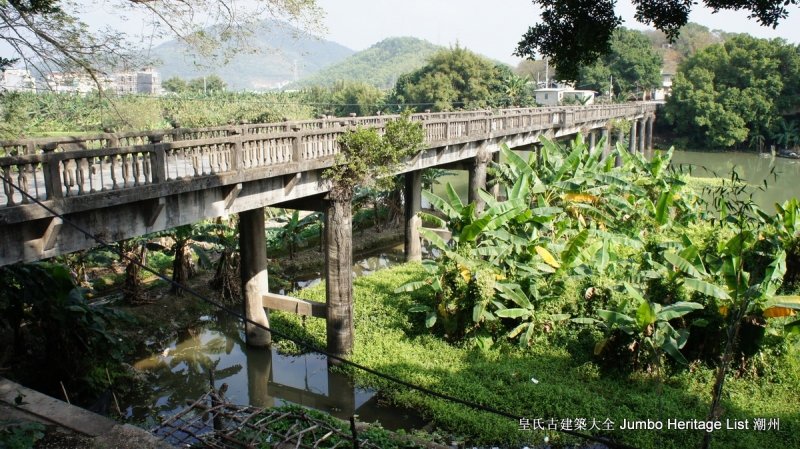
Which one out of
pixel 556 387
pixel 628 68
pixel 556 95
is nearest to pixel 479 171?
pixel 556 387

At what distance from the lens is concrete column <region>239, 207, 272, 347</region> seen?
11.9 metres

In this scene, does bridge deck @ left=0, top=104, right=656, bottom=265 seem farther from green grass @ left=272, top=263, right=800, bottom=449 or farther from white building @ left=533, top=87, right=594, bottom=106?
white building @ left=533, top=87, right=594, bottom=106

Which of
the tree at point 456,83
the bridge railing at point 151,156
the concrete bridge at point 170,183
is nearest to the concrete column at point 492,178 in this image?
the concrete bridge at point 170,183

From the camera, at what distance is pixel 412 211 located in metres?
17.7

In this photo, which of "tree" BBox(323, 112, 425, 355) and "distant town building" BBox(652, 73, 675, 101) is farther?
"distant town building" BBox(652, 73, 675, 101)

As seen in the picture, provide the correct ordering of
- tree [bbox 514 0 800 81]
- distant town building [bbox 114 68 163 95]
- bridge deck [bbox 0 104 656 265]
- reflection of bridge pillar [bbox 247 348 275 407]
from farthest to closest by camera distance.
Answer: distant town building [bbox 114 68 163 95]
reflection of bridge pillar [bbox 247 348 275 407]
tree [bbox 514 0 800 81]
bridge deck [bbox 0 104 656 265]

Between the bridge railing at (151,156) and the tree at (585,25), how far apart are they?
4.01 meters

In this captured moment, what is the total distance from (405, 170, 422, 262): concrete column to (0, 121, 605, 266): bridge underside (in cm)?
597

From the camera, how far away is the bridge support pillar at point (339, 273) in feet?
38.0

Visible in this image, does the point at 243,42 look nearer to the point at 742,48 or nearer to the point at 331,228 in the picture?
the point at 331,228

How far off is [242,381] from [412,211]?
291 inches

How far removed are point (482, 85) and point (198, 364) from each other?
44688 mm

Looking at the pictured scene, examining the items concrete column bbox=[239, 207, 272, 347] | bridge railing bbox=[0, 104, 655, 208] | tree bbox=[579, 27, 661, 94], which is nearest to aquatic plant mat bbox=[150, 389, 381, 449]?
bridge railing bbox=[0, 104, 655, 208]

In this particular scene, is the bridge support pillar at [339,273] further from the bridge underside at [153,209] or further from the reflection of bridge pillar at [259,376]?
the reflection of bridge pillar at [259,376]
